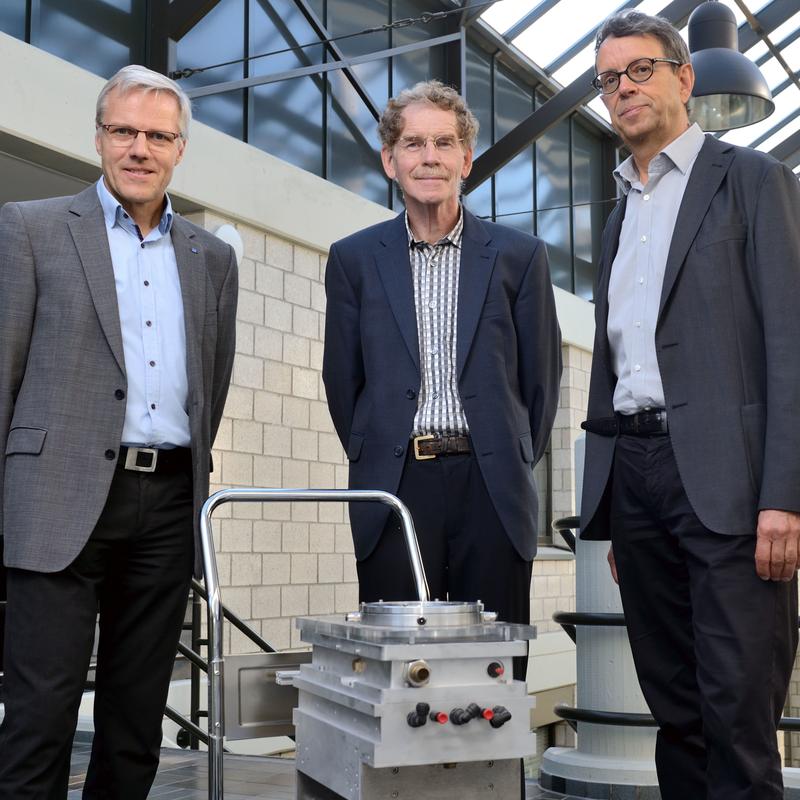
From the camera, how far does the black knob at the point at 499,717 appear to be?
1619mm

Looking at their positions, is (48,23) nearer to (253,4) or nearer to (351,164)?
(253,4)

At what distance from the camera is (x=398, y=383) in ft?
8.01

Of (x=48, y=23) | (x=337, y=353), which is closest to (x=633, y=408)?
(x=337, y=353)

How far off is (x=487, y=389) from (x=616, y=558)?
1.51 ft

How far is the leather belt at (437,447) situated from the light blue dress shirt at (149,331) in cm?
48

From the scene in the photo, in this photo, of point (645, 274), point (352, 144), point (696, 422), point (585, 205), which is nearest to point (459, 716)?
point (696, 422)

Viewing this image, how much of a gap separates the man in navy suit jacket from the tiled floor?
141 cm

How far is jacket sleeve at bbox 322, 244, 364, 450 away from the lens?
2600 mm

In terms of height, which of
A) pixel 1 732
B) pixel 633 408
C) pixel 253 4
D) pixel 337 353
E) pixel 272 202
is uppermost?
pixel 253 4

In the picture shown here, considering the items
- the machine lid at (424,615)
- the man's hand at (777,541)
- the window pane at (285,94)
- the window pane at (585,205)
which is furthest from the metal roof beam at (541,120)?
the machine lid at (424,615)

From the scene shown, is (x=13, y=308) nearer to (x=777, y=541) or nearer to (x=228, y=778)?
(x=777, y=541)

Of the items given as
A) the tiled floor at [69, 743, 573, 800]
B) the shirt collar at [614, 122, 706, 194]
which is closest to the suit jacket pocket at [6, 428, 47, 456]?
the shirt collar at [614, 122, 706, 194]

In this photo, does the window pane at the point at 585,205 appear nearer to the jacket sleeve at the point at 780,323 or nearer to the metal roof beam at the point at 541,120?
the metal roof beam at the point at 541,120

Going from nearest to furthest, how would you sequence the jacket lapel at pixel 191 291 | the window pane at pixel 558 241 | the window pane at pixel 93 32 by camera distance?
the jacket lapel at pixel 191 291
the window pane at pixel 93 32
the window pane at pixel 558 241
